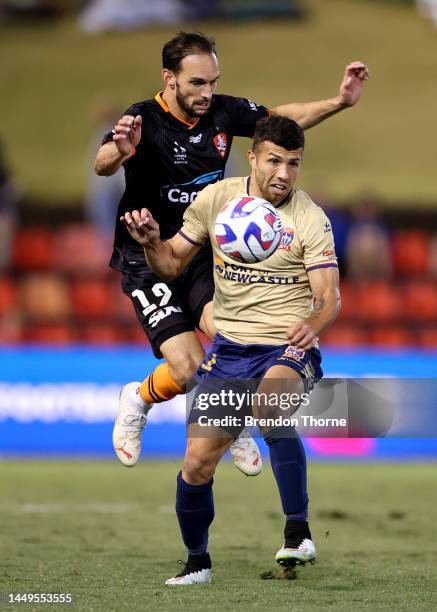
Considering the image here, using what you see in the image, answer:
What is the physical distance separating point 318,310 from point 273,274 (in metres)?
0.37

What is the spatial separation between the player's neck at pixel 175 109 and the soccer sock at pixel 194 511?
6.34 feet

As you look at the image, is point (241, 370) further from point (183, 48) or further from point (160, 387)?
point (183, 48)

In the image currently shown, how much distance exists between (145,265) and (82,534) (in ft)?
6.64

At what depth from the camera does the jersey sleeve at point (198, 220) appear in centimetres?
620

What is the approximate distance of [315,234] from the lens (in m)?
5.96

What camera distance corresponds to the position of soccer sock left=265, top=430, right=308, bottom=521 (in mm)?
6105

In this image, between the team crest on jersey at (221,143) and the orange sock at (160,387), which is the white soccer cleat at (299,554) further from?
the team crest on jersey at (221,143)

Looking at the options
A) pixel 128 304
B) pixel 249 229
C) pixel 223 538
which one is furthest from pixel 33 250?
pixel 249 229

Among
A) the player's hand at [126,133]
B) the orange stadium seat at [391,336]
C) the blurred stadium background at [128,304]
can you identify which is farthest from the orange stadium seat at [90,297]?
the player's hand at [126,133]

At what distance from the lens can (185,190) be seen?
6.85m

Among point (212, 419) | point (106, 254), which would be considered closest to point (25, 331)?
point (106, 254)

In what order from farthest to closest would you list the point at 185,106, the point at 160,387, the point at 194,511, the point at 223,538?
the point at 223,538 → the point at 160,387 → the point at 185,106 → the point at 194,511

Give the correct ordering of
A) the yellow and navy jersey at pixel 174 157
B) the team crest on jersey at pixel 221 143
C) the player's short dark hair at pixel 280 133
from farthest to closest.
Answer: the team crest on jersey at pixel 221 143 → the yellow and navy jersey at pixel 174 157 → the player's short dark hair at pixel 280 133

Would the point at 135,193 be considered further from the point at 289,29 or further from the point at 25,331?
the point at 289,29
